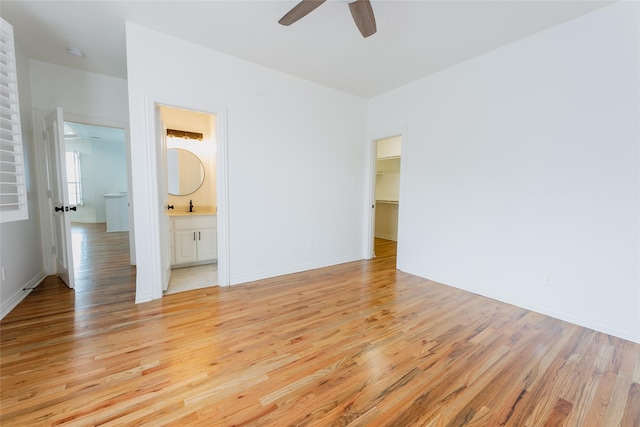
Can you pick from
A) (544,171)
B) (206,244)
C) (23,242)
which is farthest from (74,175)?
(544,171)

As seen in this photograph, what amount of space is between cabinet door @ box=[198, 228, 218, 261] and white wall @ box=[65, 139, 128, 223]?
6351mm

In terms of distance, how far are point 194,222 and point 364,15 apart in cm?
345

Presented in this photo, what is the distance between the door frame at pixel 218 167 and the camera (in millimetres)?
2652

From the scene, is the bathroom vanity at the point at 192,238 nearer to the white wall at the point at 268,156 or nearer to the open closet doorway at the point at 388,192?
the white wall at the point at 268,156

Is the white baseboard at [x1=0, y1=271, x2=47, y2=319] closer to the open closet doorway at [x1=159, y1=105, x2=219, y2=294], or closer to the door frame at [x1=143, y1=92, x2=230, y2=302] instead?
the door frame at [x1=143, y1=92, x2=230, y2=302]

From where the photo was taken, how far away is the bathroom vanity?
3.84 metres

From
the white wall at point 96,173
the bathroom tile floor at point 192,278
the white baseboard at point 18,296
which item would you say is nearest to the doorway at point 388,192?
the bathroom tile floor at point 192,278

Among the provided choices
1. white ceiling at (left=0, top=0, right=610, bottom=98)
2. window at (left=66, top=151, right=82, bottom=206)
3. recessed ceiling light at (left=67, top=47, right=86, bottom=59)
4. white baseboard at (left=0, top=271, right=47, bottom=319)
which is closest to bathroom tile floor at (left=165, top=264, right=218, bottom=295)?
white baseboard at (left=0, top=271, right=47, bottom=319)

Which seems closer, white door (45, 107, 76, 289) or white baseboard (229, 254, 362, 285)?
white door (45, 107, 76, 289)

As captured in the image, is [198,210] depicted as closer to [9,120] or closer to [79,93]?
[79,93]

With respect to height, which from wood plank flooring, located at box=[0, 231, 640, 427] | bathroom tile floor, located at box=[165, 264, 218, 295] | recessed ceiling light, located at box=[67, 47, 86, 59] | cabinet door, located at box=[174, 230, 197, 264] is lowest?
wood plank flooring, located at box=[0, 231, 640, 427]

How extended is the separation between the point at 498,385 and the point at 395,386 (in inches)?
26.2

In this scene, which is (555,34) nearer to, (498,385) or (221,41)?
(498,385)

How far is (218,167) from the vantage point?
3119 mm
